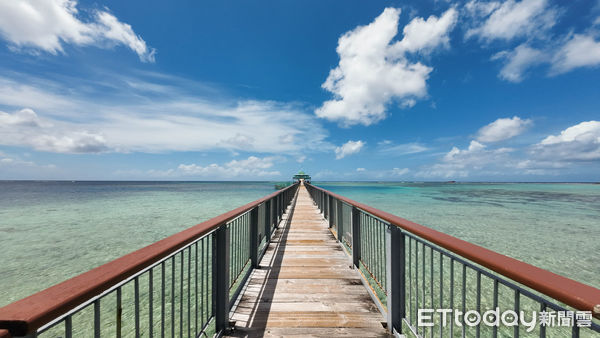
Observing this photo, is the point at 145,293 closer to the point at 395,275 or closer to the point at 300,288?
the point at 300,288

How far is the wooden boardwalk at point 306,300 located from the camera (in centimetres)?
259

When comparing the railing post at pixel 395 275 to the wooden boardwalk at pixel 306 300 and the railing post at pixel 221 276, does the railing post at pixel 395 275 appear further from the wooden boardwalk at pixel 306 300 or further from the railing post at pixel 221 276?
the railing post at pixel 221 276

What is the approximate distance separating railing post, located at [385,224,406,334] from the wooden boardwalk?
0.74ft

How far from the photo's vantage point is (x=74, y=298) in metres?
0.85

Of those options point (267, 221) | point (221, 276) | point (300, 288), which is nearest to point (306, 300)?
point (300, 288)

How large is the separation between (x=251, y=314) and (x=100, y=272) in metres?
2.25

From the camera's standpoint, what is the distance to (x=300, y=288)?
11.4ft

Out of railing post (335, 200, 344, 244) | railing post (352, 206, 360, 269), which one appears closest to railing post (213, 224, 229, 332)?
railing post (352, 206, 360, 269)

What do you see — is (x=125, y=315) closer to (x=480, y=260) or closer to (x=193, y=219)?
(x=480, y=260)

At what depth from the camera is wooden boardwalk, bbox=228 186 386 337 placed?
259cm

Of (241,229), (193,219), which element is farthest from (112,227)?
(241,229)

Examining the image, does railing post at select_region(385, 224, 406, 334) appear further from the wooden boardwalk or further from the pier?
the wooden boardwalk

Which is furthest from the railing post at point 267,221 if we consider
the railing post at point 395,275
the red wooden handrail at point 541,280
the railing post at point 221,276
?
the red wooden handrail at point 541,280

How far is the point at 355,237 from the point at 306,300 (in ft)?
4.63
